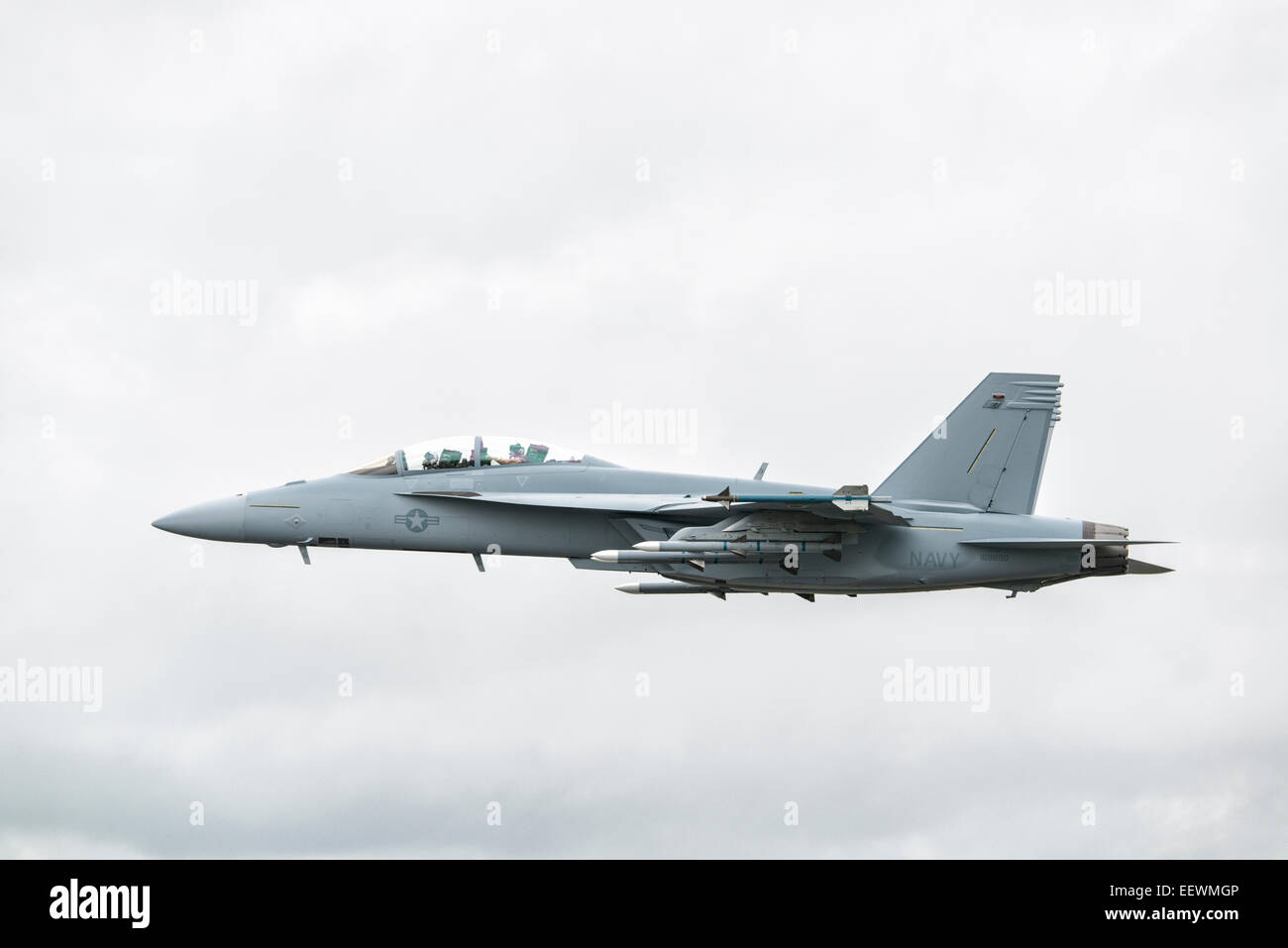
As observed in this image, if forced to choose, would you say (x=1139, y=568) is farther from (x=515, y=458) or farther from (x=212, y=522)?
(x=212, y=522)

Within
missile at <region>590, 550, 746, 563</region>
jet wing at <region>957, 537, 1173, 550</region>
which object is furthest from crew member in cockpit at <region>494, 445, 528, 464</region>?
jet wing at <region>957, 537, 1173, 550</region>

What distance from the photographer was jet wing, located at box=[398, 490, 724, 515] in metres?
30.3

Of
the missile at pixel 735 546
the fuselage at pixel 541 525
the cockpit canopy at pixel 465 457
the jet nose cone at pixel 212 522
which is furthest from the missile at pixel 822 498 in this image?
the jet nose cone at pixel 212 522

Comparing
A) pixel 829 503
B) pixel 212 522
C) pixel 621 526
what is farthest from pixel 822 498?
pixel 212 522

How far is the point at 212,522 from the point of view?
30.8 meters

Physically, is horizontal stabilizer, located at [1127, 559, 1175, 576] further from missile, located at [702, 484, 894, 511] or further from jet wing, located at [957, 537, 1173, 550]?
missile, located at [702, 484, 894, 511]

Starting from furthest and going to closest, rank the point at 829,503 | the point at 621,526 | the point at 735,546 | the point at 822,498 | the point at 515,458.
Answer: the point at 515,458, the point at 621,526, the point at 735,546, the point at 829,503, the point at 822,498

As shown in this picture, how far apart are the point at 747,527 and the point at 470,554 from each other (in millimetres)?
5025

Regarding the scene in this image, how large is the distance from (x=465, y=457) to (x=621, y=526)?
3.11 m

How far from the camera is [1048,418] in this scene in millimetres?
32531

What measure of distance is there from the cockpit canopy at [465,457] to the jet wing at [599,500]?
0.57 metres

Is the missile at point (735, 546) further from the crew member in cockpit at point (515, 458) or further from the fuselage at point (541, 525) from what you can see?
the crew member in cockpit at point (515, 458)

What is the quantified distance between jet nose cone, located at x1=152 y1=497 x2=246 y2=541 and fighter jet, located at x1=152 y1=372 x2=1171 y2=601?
0.02 m

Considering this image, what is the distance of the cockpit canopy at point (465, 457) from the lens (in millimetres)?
31203
